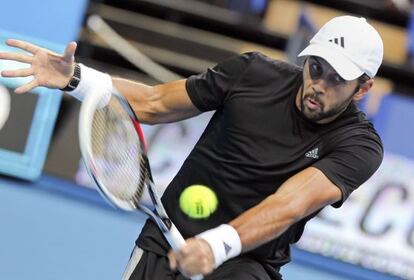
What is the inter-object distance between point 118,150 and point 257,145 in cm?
49

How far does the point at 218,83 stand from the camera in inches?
135

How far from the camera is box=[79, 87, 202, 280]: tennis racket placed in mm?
3023

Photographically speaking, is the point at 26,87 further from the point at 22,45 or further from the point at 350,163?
the point at 350,163

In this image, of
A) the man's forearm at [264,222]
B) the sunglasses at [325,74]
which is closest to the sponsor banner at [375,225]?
the sunglasses at [325,74]

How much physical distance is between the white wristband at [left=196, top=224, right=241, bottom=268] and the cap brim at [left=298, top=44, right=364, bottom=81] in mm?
655

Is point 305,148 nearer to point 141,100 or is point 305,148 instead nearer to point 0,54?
point 141,100

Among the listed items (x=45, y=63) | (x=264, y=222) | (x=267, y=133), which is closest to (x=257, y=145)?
(x=267, y=133)

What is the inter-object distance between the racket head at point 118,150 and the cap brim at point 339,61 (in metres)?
0.66

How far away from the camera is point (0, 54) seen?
3.31m

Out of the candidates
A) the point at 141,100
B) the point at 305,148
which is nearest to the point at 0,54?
the point at 141,100

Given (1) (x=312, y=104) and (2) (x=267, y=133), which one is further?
(2) (x=267, y=133)

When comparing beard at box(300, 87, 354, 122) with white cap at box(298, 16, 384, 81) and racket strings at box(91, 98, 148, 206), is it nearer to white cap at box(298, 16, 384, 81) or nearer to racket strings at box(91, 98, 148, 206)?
white cap at box(298, 16, 384, 81)

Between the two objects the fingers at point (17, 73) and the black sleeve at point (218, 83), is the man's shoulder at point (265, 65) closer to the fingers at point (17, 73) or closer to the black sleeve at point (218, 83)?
the black sleeve at point (218, 83)

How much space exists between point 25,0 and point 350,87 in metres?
4.07
